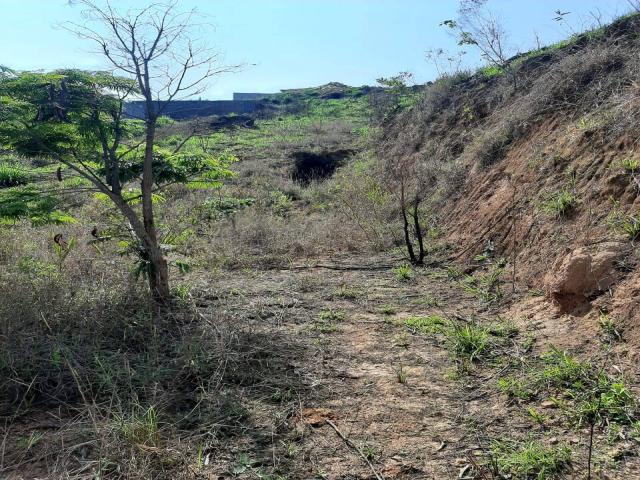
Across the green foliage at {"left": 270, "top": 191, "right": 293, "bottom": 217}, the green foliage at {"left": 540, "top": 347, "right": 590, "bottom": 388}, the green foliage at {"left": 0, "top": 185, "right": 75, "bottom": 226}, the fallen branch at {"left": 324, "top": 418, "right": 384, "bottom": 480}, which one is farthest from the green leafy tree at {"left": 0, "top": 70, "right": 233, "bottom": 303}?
the green foliage at {"left": 270, "top": 191, "right": 293, "bottom": 217}

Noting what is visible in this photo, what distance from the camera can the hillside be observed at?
295cm

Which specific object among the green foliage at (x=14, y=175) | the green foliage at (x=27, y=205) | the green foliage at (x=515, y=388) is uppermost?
the green foliage at (x=14, y=175)

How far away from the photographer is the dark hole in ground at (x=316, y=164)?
15.9 meters

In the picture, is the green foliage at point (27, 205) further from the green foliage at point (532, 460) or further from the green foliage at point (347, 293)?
the green foliage at point (532, 460)

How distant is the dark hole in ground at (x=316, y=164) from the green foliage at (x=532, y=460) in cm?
1285

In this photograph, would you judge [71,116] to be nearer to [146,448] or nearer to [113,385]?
[113,385]

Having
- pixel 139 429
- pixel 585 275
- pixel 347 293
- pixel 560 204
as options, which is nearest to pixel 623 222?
pixel 585 275

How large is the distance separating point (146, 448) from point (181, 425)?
396 mm

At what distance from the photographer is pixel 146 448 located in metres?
2.91

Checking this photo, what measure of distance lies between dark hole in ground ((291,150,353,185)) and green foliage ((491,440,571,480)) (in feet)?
42.2

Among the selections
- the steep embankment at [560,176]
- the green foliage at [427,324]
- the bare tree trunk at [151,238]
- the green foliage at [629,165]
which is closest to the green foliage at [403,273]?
the steep embankment at [560,176]

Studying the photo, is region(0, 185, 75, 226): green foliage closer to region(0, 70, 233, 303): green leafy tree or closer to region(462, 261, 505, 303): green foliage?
region(0, 70, 233, 303): green leafy tree

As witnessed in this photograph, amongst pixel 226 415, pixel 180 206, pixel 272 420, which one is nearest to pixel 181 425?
pixel 226 415

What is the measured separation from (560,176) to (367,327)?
9.96 ft
